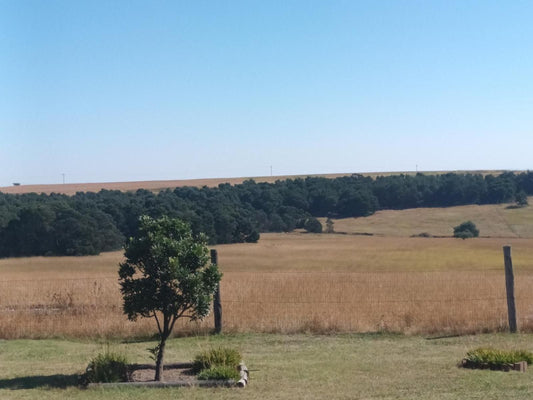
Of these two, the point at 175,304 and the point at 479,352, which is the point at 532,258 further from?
the point at 175,304

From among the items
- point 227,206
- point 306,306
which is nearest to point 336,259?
point 227,206

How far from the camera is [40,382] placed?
456 inches

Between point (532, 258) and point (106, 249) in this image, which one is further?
point (106, 249)

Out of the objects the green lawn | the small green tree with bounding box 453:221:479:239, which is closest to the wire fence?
the green lawn

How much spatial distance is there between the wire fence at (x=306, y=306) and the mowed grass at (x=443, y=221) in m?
46.3

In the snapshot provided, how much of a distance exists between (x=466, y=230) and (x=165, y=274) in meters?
63.7

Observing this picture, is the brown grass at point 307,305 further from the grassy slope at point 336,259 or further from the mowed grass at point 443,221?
the mowed grass at point 443,221

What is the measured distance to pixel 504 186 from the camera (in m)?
96.5

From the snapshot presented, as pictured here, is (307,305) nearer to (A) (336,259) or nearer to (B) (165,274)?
(B) (165,274)

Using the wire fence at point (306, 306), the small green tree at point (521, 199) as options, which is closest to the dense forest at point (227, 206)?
the small green tree at point (521, 199)

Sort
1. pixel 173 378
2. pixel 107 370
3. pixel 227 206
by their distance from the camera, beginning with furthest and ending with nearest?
pixel 227 206
pixel 173 378
pixel 107 370

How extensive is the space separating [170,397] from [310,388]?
2090 mm

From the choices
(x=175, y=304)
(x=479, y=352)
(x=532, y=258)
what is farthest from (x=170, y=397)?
(x=532, y=258)

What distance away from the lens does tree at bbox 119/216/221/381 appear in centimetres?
1125
